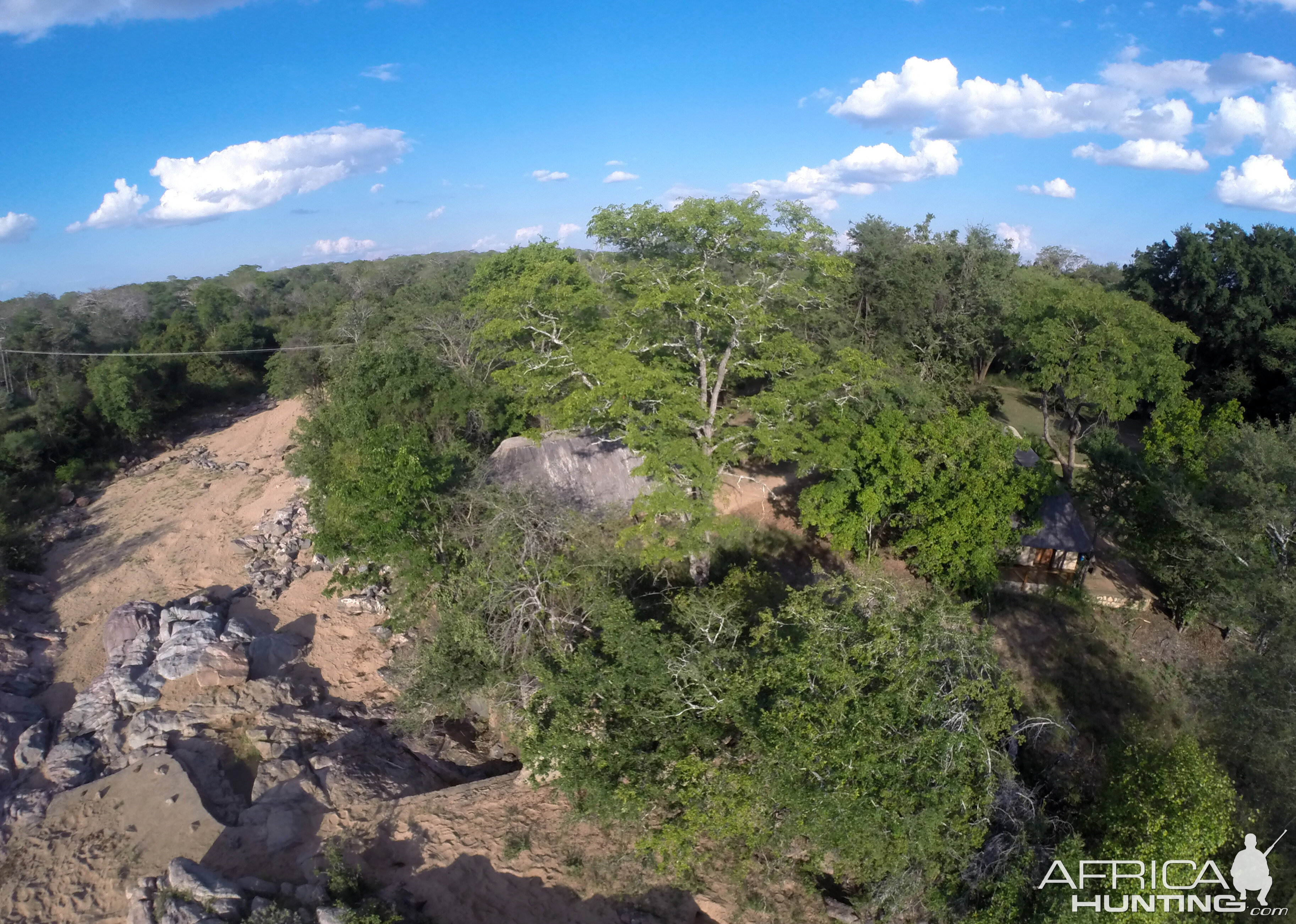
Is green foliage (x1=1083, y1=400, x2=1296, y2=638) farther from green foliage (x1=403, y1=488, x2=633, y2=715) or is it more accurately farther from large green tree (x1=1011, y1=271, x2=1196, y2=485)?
green foliage (x1=403, y1=488, x2=633, y2=715)

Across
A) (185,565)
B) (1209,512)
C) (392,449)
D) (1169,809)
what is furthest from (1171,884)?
(185,565)

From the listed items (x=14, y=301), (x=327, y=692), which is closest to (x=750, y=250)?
(x=327, y=692)

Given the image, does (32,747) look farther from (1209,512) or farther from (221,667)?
(1209,512)

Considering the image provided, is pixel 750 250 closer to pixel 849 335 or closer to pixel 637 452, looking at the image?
pixel 637 452

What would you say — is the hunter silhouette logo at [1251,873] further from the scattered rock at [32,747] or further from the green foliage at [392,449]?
the scattered rock at [32,747]

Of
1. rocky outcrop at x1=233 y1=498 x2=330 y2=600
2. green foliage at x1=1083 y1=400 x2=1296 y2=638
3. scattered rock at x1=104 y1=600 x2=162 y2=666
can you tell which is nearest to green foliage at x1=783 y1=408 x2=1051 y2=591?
green foliage at x1=1083 y1=400 x2=1296 y2=638

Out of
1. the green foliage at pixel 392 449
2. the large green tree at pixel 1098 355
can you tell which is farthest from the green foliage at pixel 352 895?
the large green tree at pixel 1098 355
